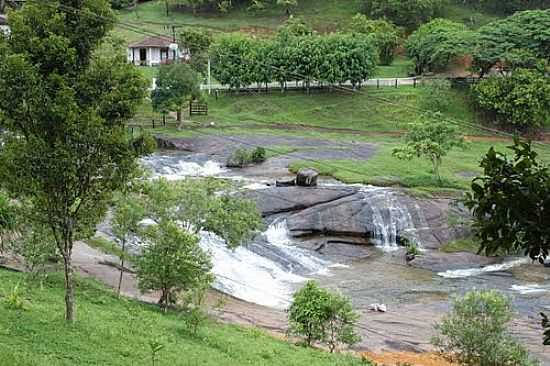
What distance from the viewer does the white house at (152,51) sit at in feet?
A: 255

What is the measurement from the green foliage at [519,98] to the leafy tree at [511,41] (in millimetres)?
3497

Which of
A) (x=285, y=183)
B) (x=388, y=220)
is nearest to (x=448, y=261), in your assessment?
(x=388, y=220)

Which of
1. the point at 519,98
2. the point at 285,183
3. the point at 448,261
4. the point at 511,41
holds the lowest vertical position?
the point at 448,261

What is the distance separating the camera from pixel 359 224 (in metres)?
39.5

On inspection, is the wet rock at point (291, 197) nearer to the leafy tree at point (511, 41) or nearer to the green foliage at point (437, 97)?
the green foliage at point (437, 97)

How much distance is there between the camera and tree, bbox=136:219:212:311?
74.3 ft

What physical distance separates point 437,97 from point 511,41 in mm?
8362

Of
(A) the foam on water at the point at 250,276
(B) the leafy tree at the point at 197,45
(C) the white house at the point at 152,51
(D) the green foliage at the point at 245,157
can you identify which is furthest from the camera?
(C) the white house at the point at 152,51

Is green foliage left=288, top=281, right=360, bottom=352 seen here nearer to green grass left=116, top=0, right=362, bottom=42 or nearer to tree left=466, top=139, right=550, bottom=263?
tree left=466, top=139, right=550, bottom=263

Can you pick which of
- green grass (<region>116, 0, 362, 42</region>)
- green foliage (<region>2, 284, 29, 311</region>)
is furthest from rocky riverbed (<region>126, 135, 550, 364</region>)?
green grass (<region>116, 0, 362, 42</region>)

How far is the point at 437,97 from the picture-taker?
62406 mm

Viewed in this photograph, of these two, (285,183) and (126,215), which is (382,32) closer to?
(285,183)

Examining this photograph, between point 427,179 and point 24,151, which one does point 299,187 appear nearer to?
point 427,179

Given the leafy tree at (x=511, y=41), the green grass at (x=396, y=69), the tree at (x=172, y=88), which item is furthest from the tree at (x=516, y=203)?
the green grass at (x=396, y=69)
